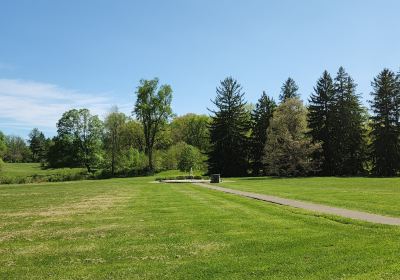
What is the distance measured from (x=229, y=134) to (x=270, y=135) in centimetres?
1205

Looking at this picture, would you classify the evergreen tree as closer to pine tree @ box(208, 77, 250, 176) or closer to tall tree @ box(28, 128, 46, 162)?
pine tree @ box(208, 77, 250, 176)

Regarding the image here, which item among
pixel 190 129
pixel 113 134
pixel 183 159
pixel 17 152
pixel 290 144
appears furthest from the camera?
pixel 17 152

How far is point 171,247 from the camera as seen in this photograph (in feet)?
31.7

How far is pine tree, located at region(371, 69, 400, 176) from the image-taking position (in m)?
57.6

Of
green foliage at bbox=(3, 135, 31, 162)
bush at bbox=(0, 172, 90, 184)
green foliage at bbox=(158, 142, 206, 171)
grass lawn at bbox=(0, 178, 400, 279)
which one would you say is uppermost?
green foliage at bbox=(3, 135, 31, 162)

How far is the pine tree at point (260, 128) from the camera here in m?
70.7

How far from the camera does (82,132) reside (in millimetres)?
88500

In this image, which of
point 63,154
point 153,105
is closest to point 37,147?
point 63,154

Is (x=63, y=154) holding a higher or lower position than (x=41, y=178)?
higher

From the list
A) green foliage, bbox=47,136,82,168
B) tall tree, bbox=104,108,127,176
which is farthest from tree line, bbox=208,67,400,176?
green foliage, bbox=47,136,82,168

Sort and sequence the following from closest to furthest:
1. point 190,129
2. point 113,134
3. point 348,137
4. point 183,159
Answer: point 348,137 < point 183,159 < point 113,134 < point 190,129

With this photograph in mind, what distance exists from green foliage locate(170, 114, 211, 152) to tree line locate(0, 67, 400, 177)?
1761 centimetres

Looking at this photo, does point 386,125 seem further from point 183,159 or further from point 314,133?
point 183,159

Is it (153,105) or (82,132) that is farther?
(82,132)
